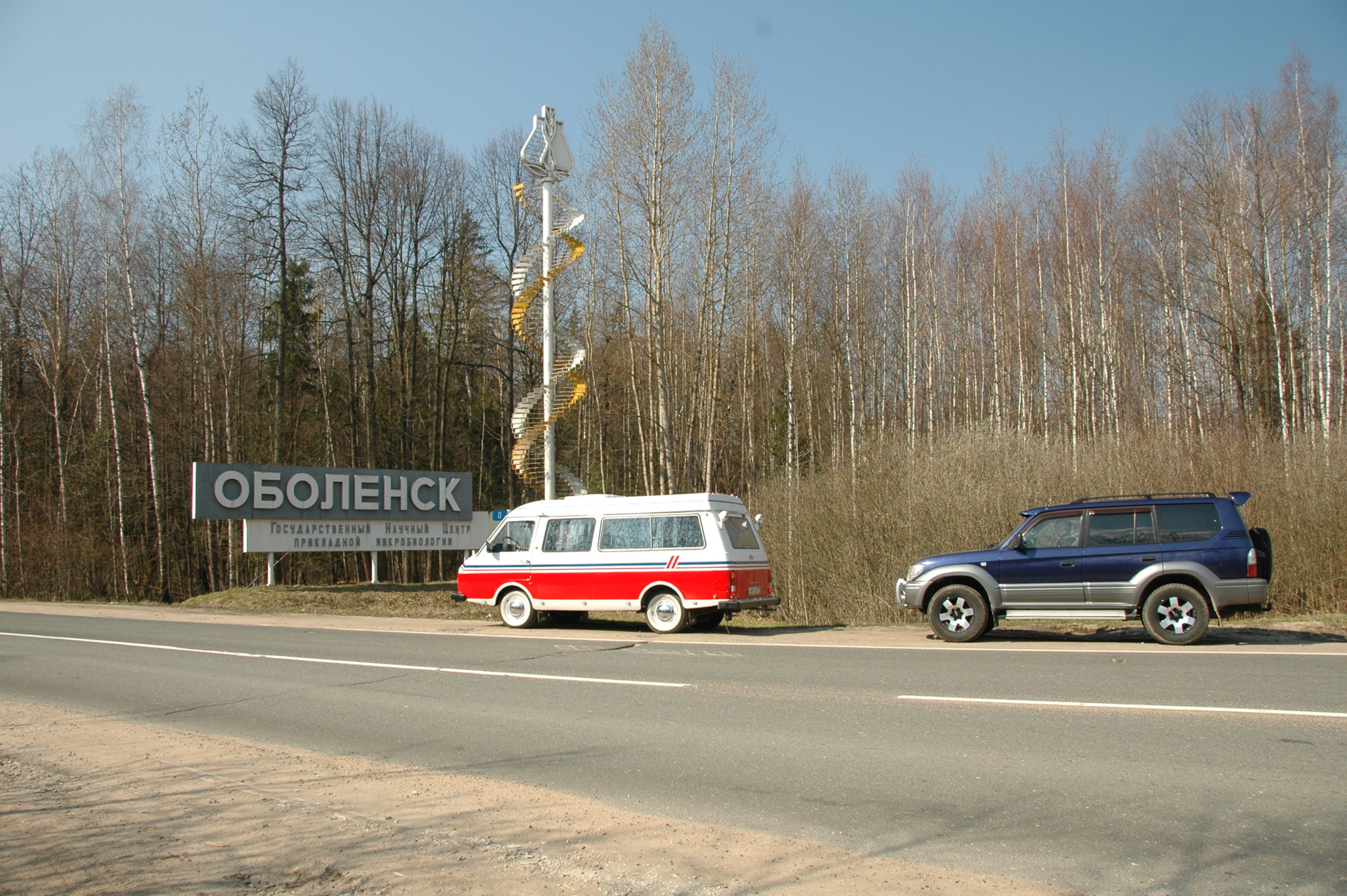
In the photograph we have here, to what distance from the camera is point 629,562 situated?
15.6 metres

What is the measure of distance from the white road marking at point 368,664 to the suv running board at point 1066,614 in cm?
565

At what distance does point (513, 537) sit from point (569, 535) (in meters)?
1.24

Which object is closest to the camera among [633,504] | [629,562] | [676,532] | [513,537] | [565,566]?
[676,532]

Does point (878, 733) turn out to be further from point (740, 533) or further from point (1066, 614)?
point (740, 533)

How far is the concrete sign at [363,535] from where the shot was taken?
982 inches

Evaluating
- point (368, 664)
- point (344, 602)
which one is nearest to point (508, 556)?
point (368, 664)

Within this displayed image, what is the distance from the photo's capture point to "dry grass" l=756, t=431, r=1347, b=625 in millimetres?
17375

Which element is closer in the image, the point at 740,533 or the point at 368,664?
the point at 368,664

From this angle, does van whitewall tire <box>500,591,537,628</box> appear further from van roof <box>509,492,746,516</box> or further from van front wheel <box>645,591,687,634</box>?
van front wheel <box>645,591,687,634</box>

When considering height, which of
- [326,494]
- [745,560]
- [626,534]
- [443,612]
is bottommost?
[443,612]

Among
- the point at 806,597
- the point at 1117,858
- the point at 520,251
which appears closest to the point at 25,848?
the point at 1117,858

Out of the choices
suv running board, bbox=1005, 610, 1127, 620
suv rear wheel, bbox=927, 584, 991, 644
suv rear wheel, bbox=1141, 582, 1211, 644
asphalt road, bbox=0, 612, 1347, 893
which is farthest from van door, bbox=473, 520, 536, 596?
suv rear wheel, bbox=1141, 582, 1211, 644

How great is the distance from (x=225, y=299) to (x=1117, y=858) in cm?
3566

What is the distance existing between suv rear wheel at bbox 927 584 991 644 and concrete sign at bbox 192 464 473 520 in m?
18.1
